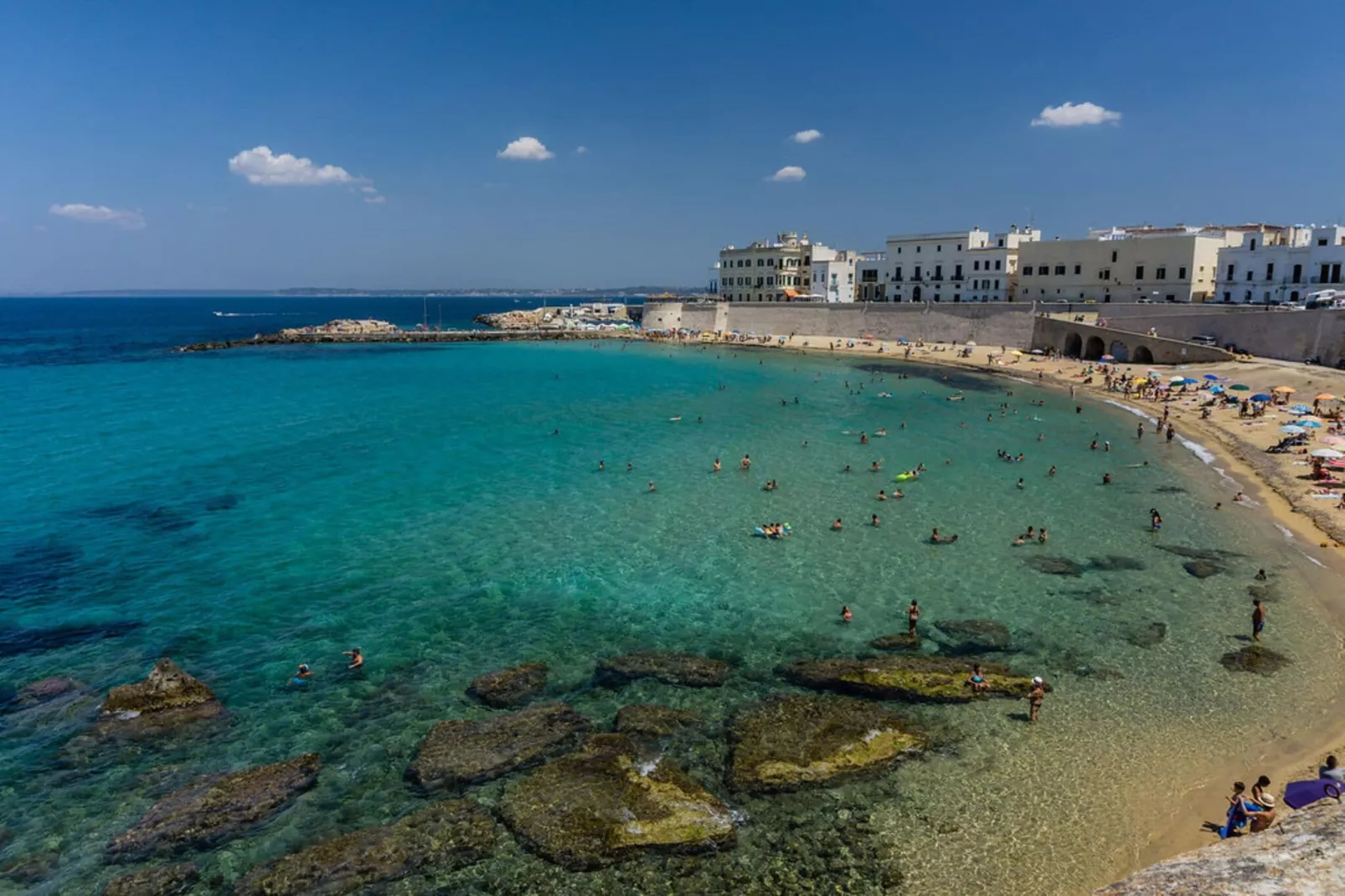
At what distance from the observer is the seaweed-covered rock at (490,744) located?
1384cm

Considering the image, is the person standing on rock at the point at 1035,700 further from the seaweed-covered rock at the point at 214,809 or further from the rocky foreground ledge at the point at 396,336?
the rocky foreground ledge at the point at 396,336

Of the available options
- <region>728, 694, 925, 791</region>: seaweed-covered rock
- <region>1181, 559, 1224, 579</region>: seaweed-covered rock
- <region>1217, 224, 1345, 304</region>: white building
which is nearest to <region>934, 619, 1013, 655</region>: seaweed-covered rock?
<region>728, 694, 925, 791</region>: seaweed-covered rock

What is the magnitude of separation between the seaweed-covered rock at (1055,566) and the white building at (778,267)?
8241 cm

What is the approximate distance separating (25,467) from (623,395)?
37.5 m

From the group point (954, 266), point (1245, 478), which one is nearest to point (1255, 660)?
point (1245, 478)

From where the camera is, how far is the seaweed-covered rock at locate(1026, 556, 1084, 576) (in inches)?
924

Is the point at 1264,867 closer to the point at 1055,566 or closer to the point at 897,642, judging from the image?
the point at 897,642

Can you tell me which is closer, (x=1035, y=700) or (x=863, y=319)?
(x=1035, y=700)

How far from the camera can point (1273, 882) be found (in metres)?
6.94

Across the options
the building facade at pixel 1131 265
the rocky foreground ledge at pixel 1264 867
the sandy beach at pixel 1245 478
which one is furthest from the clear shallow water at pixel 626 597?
the building facade at pixel 1131 265

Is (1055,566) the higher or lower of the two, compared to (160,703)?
lower

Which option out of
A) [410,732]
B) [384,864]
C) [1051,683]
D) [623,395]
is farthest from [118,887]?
[623,395]

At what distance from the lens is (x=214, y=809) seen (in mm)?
12961

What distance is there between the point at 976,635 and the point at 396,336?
111133mm
